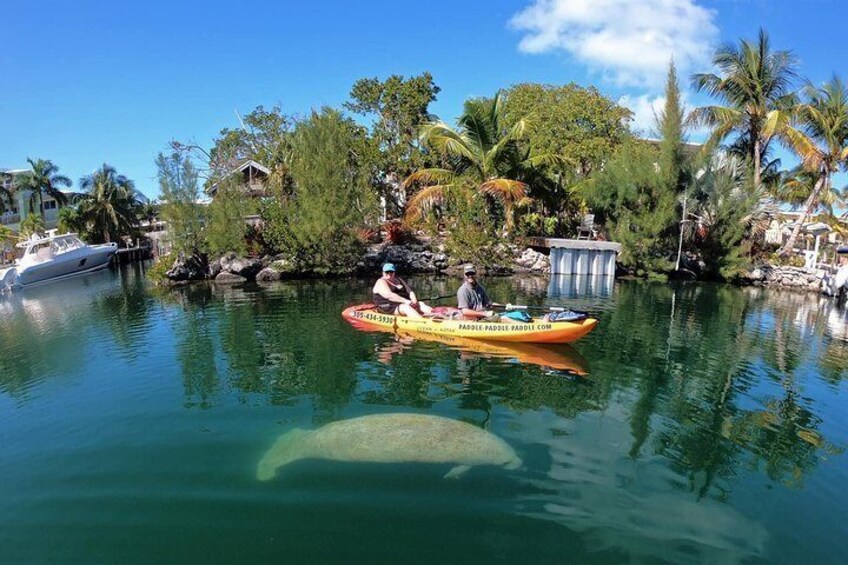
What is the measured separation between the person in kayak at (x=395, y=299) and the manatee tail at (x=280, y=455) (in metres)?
7.27

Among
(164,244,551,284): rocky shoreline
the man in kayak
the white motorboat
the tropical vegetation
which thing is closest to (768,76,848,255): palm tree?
the tropical vegetation

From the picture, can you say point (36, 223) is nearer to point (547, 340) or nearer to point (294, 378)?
point (294, 378)

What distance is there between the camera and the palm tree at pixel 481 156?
98.7 ft

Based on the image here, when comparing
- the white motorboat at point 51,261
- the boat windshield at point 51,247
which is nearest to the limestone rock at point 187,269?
the white motorboat at point 51,261

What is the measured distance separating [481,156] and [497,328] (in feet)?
62.3

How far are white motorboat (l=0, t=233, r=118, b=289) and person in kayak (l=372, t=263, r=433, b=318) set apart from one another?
28.0 metres

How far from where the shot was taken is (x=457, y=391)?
11188 millimetres

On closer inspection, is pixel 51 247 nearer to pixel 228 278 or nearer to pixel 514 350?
pixel 228 278

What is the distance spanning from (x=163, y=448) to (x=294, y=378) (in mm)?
3712

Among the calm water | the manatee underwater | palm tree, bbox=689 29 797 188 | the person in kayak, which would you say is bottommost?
the calm water

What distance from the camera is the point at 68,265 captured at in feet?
126

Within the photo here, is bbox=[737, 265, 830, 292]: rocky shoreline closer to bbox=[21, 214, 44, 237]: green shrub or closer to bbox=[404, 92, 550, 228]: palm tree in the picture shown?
bbox=[404, 92, 550, 228]: palm tree

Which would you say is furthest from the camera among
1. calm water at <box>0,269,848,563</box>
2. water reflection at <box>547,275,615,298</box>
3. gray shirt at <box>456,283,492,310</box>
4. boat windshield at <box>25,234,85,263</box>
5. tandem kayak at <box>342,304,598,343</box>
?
boat windshield at <box>25,234,85,263</box>

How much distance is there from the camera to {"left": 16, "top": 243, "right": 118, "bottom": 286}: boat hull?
113 ft
